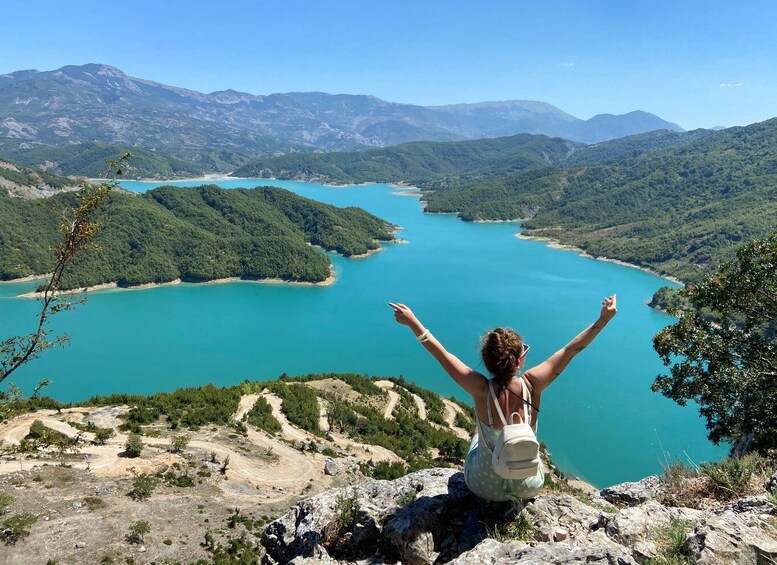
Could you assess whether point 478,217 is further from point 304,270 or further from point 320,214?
point 304,270

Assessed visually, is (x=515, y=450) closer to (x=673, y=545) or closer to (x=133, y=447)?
(x=673, y=545)

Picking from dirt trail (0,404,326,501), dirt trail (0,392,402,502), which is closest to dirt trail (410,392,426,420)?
dirt trail (0,392,402,502)

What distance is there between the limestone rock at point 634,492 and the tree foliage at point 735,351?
3.50 m

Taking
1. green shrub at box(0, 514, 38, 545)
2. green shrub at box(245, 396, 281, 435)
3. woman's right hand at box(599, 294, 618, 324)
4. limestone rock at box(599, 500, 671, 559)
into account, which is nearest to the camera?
limestone rock at box(599, 500, 671, 559)

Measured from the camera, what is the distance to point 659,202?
407 feet

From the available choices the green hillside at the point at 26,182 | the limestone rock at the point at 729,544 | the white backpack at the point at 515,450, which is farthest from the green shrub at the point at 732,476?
the green hillside at the point at 26,182

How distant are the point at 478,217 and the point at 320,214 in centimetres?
5101

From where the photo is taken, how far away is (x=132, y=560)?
1049cm

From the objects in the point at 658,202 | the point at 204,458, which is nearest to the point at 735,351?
the point at 204,458

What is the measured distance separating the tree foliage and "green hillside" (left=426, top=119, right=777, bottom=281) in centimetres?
7529

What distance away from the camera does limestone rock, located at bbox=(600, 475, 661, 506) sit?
501 cm

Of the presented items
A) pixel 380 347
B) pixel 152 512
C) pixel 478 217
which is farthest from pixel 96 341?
pixel 478 217

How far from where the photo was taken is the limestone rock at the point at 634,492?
501 centimetres

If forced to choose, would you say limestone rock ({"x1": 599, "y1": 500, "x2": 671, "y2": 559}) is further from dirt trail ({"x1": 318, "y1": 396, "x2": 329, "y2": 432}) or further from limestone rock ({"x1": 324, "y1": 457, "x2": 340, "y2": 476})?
dirt trail ({"x1": 318, "y1": 396, "x2": 329, "y2": 432})
